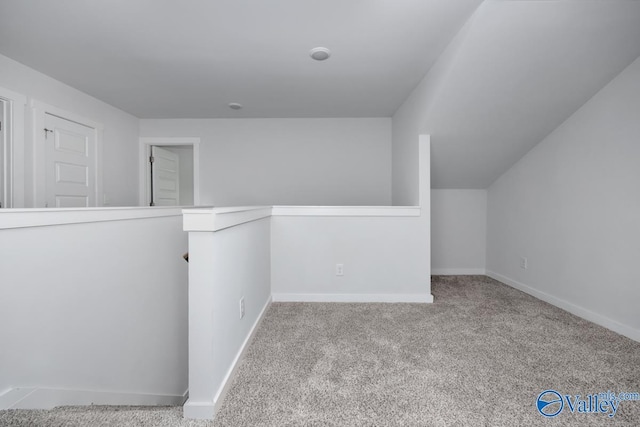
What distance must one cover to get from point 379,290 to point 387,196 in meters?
1.49

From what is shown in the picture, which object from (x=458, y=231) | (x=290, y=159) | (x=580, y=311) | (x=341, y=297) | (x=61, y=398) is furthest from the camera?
(x=290, y=159)

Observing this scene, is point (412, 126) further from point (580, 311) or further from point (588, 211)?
point (580, 311)

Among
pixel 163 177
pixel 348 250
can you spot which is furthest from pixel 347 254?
pixel 163 177

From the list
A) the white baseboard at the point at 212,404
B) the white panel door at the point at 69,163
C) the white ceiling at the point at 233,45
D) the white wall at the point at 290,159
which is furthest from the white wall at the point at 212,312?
the white panel door at the point at 69,163

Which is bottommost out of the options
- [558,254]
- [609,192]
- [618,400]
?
[618,400]

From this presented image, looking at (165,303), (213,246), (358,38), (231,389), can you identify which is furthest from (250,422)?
(358,38)

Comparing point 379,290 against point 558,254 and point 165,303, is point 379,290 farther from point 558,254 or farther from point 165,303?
point 165,303

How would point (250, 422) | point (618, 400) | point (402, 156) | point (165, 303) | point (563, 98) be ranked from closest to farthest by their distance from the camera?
point (250, 422), point (618, 400), point (563, 98), point (165, 303), point (402, 156)

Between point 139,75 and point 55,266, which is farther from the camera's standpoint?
point 139,75

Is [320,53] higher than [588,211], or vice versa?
[320,53]

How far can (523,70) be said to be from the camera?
2080mm

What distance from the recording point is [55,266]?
1.62 m

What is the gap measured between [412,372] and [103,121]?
4.04 m

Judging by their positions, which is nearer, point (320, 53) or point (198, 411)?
point (198, 411)
